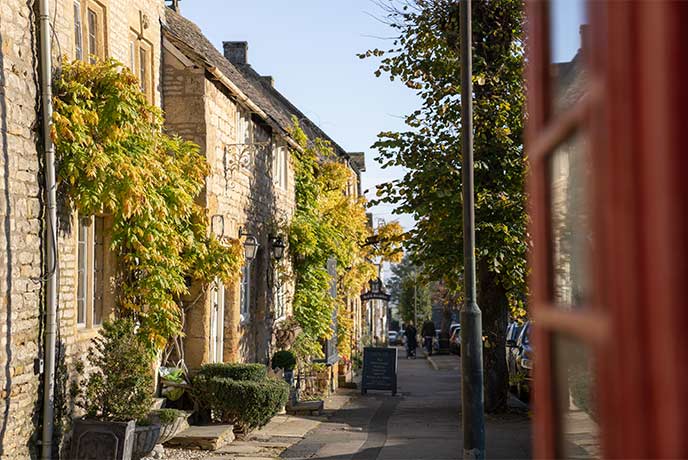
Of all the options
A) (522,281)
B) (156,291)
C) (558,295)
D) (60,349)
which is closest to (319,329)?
(522,281)

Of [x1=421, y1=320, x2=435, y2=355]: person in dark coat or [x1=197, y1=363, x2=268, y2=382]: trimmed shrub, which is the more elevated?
[x1=197, y1=363, x2=268, y2=382]: trimmed shrub

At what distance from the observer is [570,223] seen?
6.71 ft

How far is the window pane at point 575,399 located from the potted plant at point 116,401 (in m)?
9.46

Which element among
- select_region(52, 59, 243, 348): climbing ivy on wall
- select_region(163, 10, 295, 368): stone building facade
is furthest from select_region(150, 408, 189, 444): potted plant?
select_region(163, 10, 295, 368): stone building facade

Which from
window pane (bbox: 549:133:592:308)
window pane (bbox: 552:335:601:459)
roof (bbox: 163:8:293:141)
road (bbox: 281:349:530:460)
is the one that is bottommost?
road (bbox: 281:349:530:460)

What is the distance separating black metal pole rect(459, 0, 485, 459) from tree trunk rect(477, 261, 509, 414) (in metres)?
6.90

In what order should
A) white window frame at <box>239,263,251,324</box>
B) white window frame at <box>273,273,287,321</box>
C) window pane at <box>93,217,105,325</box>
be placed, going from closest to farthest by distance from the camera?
1. window pane at <box>93,217,105,325</box>
2. white window frame at <box>239,263,251,324</box>
3. white window frame at <box>273,273,287,321</box>

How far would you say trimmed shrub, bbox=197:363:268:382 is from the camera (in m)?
15.9

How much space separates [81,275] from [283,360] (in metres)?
9.16

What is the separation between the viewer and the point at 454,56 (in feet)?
61.6

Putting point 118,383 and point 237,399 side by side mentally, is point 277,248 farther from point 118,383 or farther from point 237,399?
point 118,383

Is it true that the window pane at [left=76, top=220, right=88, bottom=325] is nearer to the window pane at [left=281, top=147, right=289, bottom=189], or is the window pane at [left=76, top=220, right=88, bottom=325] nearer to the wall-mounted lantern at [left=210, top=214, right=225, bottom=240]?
the wall-mounted lantern at [left=210, top=214, right=225, bottom=240]

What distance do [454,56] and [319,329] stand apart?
26.3ft

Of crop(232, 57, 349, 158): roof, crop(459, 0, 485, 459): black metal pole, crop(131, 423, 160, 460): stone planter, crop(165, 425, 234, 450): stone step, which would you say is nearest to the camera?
crop(131, 423, 160, 460): stone planter
